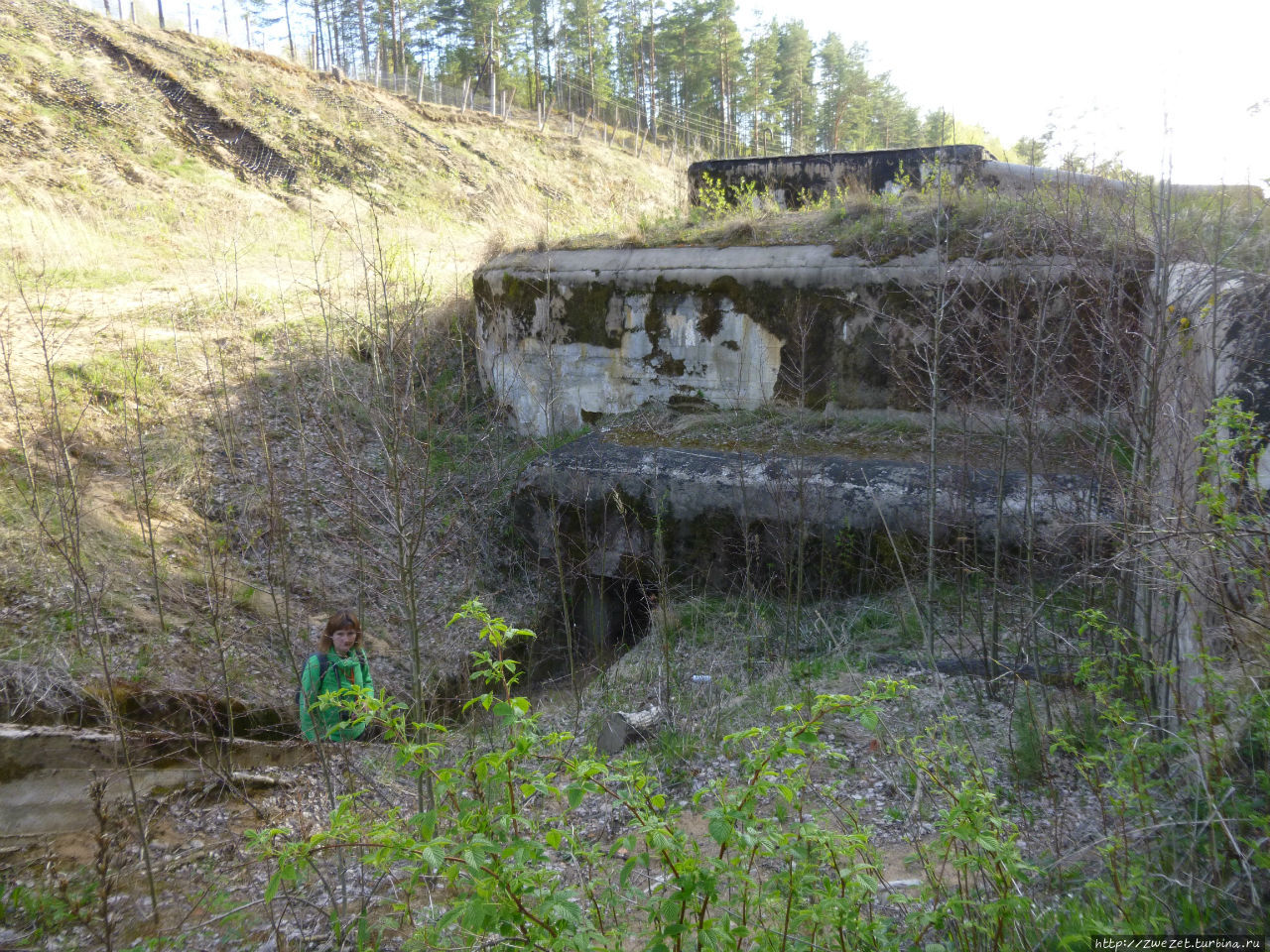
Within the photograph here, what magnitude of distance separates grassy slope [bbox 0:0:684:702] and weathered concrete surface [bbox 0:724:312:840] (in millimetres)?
767

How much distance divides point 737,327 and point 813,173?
4875 millimetres

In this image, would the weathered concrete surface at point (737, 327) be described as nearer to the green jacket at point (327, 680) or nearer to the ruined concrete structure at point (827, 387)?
the ruined concrete structure at point (827, 387)

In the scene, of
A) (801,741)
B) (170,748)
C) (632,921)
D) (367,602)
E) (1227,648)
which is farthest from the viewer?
(367,602)

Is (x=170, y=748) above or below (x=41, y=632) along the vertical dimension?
below

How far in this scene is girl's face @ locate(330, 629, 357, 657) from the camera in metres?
4.77

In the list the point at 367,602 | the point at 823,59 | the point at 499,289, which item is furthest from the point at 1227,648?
the point at 823,59

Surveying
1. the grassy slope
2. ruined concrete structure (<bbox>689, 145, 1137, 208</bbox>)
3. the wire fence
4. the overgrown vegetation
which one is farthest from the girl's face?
the wire fence

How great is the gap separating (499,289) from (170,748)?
24.6ft

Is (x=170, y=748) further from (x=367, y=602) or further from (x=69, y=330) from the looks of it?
(x=69, y=330)

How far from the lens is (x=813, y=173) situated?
12.3 metres

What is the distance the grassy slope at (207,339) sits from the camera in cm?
639

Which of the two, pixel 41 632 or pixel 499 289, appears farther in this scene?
pixel 499 289

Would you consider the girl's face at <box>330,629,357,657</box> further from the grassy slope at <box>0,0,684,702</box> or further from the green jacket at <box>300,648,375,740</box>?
the grassy slope at <box>0,0,684,702</box>

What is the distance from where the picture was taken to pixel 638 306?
9.58 metres
